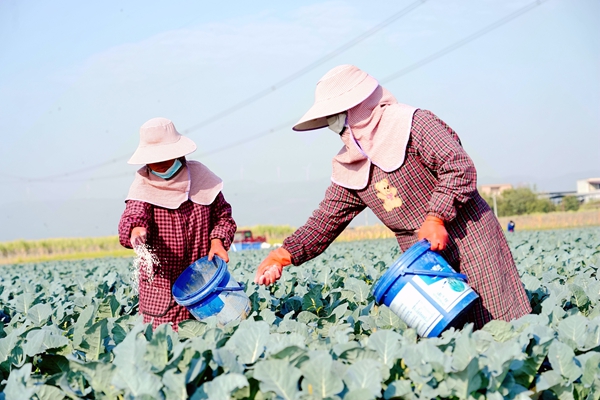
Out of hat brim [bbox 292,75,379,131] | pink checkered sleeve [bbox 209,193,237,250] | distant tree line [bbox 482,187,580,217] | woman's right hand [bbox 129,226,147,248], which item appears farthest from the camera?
distant tree line [bbox 482,187,580,217]

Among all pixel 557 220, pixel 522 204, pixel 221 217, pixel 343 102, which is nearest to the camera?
pixel 343 102

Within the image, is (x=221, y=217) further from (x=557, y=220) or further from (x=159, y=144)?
(x=557, y=220)

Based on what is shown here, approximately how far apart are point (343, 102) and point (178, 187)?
1.18 m

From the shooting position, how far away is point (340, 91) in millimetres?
3197

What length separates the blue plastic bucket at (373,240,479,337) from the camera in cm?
285

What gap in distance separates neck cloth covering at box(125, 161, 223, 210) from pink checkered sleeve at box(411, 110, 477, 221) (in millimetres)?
1353

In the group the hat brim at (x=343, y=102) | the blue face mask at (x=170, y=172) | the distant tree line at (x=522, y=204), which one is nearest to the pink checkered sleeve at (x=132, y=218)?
the blue face mask at (x=170, y=172)

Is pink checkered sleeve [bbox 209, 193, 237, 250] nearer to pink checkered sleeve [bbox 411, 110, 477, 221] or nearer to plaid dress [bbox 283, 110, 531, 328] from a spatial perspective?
plaid dress [bbox 283, 110, 531, 328]

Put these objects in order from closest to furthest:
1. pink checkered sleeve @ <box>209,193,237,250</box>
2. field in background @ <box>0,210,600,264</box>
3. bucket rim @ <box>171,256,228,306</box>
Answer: bucket rim @ <box>171,256,228,306</box> → pink checkered sleeve @ <box>209,193,237,250</box> → field in background @ <box>0,210,600,264</box>

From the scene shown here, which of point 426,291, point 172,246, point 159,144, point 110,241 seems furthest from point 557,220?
point 426,291

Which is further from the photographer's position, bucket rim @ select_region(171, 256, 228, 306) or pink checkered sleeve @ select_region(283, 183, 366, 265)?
pink checkered sleeve @ select_region(283, 183, 366, 265)

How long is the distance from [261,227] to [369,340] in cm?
3407

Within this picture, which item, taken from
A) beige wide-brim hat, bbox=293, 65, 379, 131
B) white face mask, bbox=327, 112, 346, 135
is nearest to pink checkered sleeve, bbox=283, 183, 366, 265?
white face mask, bbox=327, 112, 346, 135

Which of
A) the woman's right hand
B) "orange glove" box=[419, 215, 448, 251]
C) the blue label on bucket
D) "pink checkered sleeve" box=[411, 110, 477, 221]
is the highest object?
"pink checkered sleeve" box=[411, 110, 477, 221]
